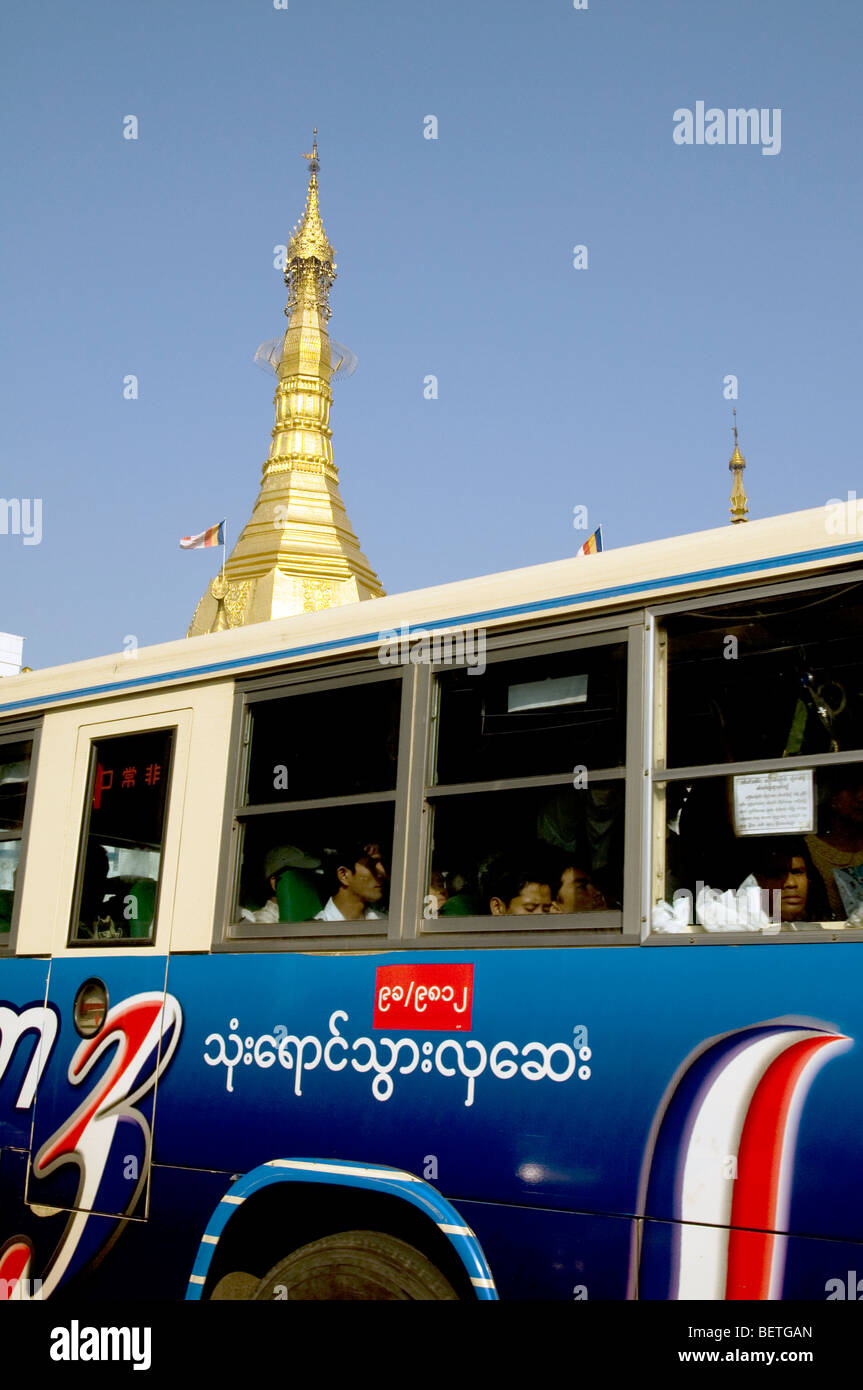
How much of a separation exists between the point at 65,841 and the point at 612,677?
251cm

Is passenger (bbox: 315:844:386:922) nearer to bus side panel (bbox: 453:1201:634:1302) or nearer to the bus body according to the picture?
the bus body

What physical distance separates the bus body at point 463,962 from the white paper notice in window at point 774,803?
11mm

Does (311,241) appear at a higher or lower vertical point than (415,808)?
higher

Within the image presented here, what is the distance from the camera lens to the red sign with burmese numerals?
402 centimetres

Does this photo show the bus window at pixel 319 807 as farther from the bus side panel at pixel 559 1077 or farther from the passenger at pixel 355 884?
the bus side panel at pixel 559 1077

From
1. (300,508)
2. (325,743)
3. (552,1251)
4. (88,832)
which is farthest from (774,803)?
(300,508)

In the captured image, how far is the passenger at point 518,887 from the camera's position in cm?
428

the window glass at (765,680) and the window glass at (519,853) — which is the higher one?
the window glass at (765,680)

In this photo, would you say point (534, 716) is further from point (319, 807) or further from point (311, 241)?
point (311, 241)

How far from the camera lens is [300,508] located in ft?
119

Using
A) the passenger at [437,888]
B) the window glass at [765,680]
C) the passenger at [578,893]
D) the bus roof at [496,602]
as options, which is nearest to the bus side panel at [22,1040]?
the bus roof at [496,602]

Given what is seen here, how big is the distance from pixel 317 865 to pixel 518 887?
79cm

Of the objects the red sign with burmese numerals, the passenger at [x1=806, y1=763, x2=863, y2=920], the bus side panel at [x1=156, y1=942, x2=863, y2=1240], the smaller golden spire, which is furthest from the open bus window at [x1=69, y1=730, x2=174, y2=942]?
the smaller golden spire
